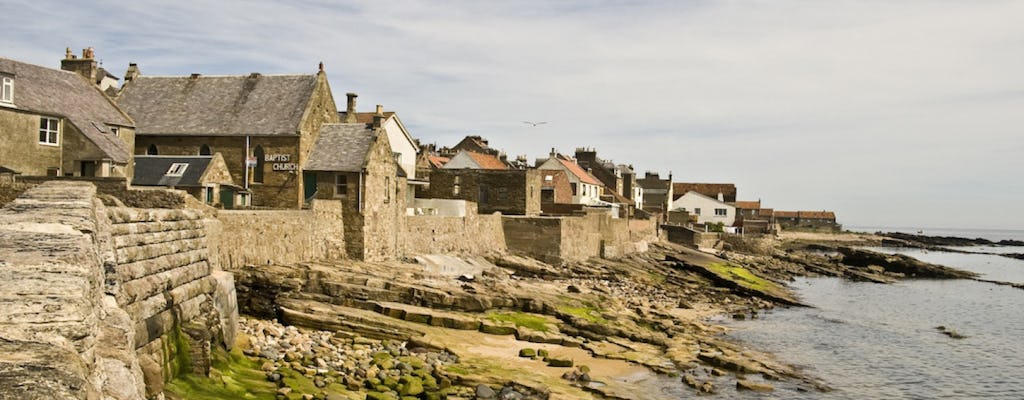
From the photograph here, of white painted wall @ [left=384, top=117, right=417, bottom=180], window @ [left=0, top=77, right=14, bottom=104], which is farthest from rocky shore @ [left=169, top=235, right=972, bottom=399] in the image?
window @ [left=0, top=77, right=14, bottom=104]

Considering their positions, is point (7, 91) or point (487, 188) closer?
point (7, 91)

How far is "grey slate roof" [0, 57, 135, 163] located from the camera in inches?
1296

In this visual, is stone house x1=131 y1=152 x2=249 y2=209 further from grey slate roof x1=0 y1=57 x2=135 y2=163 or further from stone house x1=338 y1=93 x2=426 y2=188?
stone house x1=338 y1=93 x2=426 y2=188

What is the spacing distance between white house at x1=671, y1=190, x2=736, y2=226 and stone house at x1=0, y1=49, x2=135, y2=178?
301 ft

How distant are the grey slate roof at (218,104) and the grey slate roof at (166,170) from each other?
95.9 inches

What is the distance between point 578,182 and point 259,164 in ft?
146

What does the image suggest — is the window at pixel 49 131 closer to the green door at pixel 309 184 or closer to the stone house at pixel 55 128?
the stone house at pixel 55 128

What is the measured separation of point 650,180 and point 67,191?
346 feet

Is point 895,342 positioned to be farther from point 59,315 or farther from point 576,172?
point 576,172

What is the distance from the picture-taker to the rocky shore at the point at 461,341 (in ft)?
64.5

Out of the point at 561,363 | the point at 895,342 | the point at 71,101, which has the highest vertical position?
the point at 71,101

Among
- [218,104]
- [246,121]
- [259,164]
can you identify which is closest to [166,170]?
[259,164]

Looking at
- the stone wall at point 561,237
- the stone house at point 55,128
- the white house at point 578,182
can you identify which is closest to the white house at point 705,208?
the white house at point 578,182

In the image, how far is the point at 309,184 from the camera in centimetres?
3631
